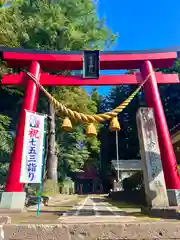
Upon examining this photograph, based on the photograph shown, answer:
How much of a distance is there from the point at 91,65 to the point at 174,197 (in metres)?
6.10

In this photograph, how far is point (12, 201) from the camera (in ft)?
23.2

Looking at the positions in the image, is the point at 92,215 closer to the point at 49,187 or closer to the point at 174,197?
the point at 174,197

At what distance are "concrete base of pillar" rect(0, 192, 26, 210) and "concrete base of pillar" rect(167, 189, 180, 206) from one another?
4802 millimetres

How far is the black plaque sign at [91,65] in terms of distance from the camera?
9.42 m

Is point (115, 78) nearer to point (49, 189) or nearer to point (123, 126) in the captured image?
point (49, 189)

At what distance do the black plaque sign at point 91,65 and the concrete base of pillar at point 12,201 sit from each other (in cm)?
547

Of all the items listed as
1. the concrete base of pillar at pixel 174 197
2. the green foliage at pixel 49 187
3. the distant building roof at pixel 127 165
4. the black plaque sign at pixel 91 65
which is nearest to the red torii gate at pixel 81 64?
the black plaque sign at pixel 91 65

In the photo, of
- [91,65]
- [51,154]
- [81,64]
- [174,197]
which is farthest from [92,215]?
[51,154]

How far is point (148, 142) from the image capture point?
6.97 meters

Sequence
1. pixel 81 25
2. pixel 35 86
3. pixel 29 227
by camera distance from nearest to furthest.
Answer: pixel 29 227
pixel 35 86
pixel 81 25

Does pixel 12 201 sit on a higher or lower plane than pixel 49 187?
lower

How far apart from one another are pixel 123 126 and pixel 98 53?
23.2 meters

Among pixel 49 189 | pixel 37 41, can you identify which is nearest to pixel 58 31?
pixel 37 41

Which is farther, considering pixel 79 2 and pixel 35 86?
pixel 79 2
